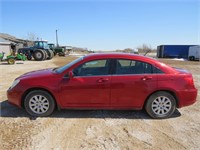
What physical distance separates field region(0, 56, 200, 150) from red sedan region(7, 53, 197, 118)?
0.27 meters

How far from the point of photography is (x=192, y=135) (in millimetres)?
3477

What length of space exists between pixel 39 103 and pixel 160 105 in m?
2.87

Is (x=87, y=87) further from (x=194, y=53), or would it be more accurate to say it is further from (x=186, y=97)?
(x=194, y=53)

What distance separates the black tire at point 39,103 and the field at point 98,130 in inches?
6.3

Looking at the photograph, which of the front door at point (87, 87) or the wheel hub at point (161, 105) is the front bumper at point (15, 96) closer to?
the front door at point (87, 87)

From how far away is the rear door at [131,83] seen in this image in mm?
4098

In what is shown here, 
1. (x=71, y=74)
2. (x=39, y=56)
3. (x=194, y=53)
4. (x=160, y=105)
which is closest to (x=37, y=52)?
(x=39, y=56)

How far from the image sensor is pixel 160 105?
4.24m

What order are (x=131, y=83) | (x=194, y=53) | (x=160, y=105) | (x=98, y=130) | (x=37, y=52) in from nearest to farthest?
(x=98, y=130), (x=131, y=83), (x=160, y=105), (x=37, y=52), (x=194, y=53)

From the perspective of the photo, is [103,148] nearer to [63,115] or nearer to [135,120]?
[135,120]

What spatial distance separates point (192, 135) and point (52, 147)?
2.64 m

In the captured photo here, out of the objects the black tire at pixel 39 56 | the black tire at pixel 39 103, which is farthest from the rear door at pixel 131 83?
the black tire at pixel 39 56

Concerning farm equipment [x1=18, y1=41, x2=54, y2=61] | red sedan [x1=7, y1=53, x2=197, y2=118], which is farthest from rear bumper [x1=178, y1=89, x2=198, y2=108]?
farm equipment [x1=18, y1=41, x2=54, y2=61]

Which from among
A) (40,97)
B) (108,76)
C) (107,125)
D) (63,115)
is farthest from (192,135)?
(40,97)
